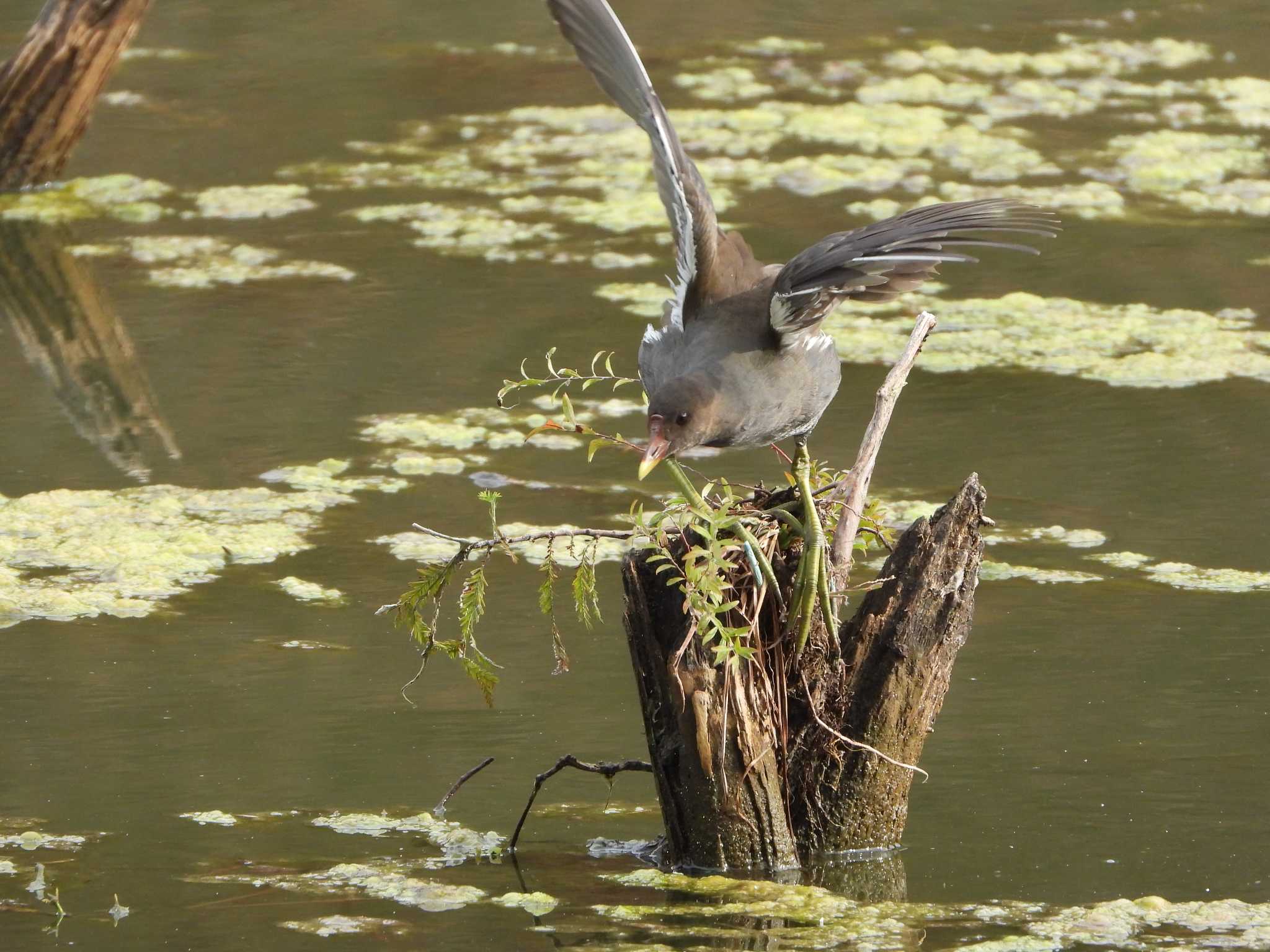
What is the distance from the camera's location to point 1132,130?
8.62 metres

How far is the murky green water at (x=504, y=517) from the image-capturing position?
11.1 ft

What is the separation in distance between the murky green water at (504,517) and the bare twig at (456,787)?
3.2 inches

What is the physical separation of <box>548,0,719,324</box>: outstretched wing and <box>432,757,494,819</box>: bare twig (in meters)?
0.87

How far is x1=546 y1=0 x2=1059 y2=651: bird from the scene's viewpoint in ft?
10.0

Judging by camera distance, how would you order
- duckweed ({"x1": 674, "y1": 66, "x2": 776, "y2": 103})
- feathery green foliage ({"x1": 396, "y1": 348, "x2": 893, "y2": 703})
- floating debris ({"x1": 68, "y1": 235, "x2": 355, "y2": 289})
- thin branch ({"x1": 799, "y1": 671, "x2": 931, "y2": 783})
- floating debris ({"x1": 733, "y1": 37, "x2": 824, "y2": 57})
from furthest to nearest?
floating debris ({"x1": 733, "y1": 37, "x2": 824, "y2": 57})
duckweed ({"x1": 674, "y1": 66, "x2": 776, "y2": 103})
floating debris ({"x1": 68, "y1": 235, "x2": 355, "y2": 289})
thin branch ({"x1": 799, "y1": 671, "x2": 931, "y2": 783})
feathery green foliage ({"x1": 396, "y1": 348, "x2": 893, "y2": 703})

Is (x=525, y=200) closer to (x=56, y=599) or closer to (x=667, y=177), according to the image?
(x=56, y=599)

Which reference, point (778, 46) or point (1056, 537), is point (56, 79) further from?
point (1056, 537)

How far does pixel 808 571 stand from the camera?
10.3 ft

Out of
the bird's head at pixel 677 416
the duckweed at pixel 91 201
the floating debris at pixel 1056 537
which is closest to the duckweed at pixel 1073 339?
the floating debris at pixel 1056 537

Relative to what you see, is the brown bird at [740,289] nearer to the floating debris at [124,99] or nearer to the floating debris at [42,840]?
the floating debris at [42,840]

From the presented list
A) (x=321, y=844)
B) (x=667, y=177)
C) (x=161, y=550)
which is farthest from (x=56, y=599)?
(x=667, y=177)

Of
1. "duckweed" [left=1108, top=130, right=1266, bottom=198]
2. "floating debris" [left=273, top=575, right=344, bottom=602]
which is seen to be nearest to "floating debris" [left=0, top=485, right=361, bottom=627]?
"floating debris" [left=273, top=575, right=344, bottom=602]

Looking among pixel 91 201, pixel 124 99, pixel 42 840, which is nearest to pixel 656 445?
pixel 42 840

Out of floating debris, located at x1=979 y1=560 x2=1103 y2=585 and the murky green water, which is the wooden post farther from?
floating debris, located at x1=979 y1=560 x2=1103 y2=585
